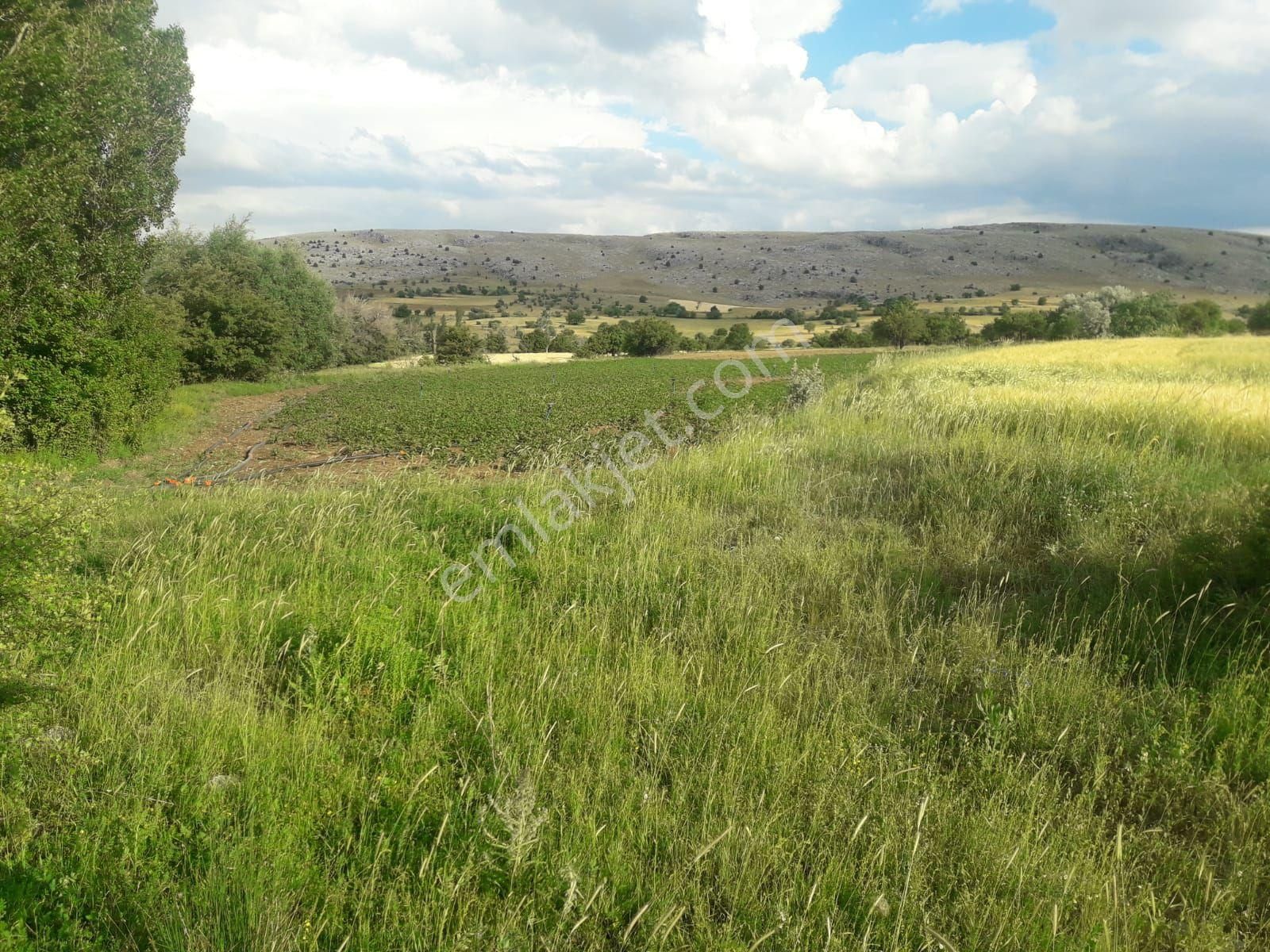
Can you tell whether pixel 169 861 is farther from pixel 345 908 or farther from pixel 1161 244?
pixel 1161 244

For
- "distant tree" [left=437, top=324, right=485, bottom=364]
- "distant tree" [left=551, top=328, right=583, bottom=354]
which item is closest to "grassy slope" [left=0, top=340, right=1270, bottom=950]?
"distant tree" [left=437, top=324, right=485, bottom=364]

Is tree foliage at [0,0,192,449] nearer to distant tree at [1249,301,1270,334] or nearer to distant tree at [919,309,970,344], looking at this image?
distant tree at [919,309,970,344]

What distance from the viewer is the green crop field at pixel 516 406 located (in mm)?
17062

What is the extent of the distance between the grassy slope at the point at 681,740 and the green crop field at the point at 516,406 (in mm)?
5892

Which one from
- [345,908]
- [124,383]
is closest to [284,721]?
[345,908]

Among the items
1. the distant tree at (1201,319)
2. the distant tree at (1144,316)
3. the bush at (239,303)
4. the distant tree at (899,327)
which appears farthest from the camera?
the distant tree at (899,327)

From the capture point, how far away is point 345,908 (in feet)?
7.25

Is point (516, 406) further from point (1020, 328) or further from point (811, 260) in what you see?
point (811, 260)

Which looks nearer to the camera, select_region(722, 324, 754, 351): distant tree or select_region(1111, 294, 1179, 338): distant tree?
select_region(1111, 294, 1179, 338): distant tree

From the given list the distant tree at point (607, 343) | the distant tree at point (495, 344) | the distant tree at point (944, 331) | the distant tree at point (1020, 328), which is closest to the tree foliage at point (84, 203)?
the distant tree at point (607, 343)

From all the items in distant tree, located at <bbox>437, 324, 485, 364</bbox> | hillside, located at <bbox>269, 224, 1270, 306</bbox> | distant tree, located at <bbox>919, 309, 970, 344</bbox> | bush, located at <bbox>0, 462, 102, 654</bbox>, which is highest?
hillside, located at <bbox>269, 224, 1270, 306</bbox>

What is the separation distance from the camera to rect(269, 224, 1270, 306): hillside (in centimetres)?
8900

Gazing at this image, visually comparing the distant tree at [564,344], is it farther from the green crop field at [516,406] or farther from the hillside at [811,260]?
the hillside at [811,260]

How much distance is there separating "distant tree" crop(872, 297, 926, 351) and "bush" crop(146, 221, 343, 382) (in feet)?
142
